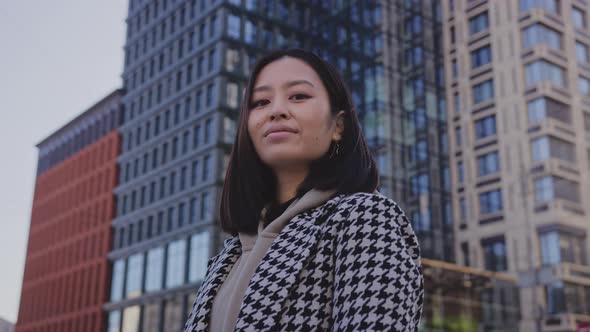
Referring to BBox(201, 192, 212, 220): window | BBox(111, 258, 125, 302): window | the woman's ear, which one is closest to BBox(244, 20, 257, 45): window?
BBox(201, 192, 212, 220): window

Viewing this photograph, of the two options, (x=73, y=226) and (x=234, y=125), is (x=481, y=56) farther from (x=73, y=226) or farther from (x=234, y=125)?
(x=73, y=226)

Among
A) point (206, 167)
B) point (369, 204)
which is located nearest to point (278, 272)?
point (369, 204)

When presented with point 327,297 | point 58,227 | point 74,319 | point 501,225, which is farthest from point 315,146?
point 58,227

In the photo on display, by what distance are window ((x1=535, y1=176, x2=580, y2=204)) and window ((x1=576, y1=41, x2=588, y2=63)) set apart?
27.9 feet

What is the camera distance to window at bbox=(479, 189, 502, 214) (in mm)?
43219

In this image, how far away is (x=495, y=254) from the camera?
42.9 metres

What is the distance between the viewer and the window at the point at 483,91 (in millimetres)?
44625

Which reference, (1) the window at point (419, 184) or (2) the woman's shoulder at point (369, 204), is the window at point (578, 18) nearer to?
(1) the window at point (419, 184)

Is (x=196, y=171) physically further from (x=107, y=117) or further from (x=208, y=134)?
(x=107, y=117)

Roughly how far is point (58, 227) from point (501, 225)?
3790 centimetres

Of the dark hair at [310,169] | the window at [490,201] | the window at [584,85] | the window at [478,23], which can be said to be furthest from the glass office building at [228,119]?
the dark hair at [310,169]

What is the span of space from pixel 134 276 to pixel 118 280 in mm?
2677

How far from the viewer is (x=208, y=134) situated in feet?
134

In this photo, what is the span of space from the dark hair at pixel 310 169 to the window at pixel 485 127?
43752mm
